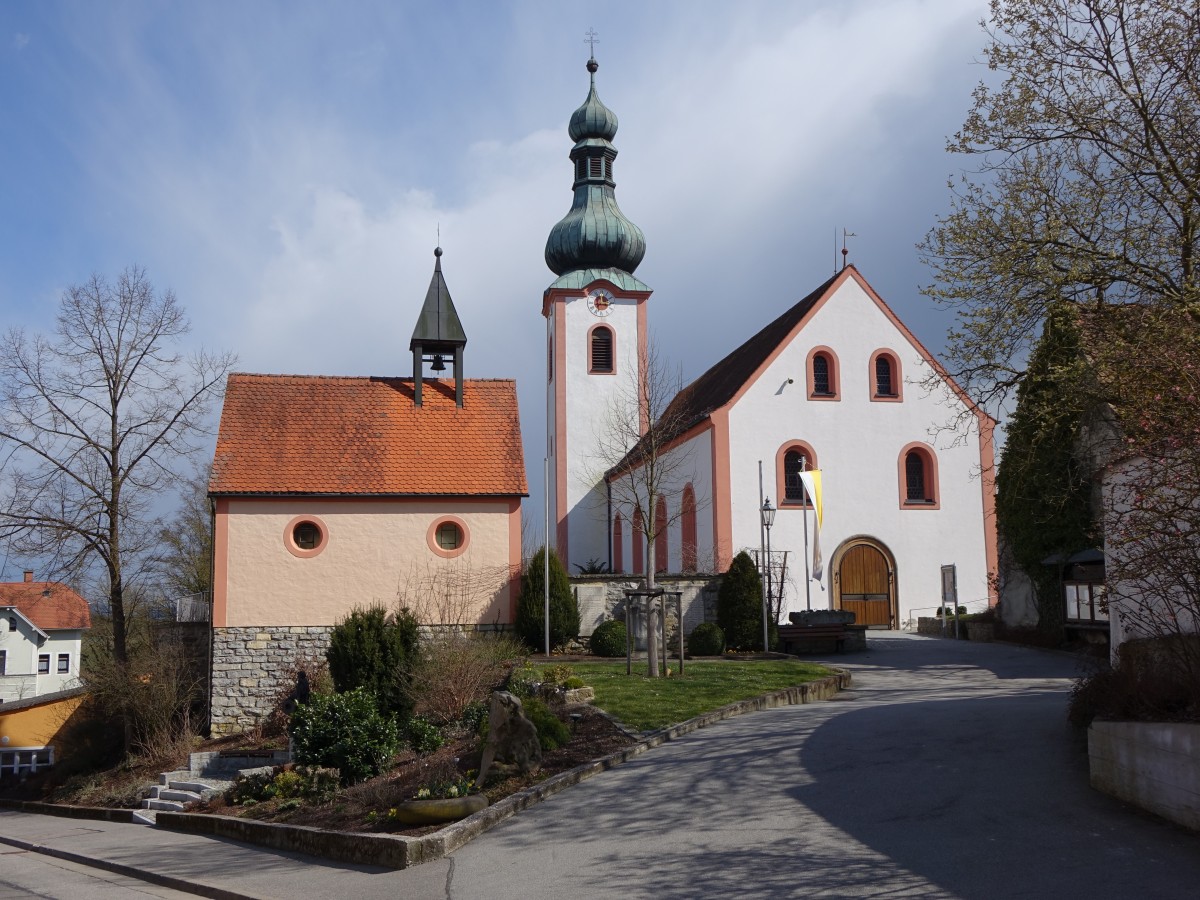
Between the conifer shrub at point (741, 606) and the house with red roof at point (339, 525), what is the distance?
473 cm

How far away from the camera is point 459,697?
16953mm

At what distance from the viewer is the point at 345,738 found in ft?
49.8

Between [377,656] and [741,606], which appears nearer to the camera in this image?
[377,656]

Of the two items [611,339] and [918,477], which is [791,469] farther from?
[611,339]

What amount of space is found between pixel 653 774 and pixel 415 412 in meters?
17.0

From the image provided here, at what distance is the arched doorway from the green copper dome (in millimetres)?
15498

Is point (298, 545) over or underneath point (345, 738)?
over

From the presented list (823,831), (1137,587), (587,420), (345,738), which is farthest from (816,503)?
(823,831)

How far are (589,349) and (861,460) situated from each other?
12.6 metres

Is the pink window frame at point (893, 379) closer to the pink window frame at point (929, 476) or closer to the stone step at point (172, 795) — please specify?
the pink window frame at point (929, 476)

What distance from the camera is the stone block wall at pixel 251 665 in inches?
927

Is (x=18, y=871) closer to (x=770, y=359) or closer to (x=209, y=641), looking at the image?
(x=209, y=641)

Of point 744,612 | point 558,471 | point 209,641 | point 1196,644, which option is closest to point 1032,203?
point 1196,644

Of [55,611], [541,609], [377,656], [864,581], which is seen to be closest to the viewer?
[377,656]
